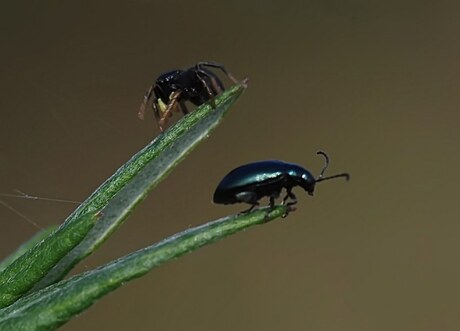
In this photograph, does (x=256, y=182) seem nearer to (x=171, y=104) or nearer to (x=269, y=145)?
(x=171, y=104)

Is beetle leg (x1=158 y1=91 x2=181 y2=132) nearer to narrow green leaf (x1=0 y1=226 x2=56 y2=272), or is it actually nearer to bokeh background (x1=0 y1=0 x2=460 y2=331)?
narrow green leaf (x1=0 y1=226 x2=56 y2=272)

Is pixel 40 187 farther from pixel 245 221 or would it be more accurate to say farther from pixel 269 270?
pixel 245 221

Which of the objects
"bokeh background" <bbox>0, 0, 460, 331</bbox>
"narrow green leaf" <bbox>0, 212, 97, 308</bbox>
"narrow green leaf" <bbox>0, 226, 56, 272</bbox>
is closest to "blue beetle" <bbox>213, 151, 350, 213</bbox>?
"narrow green leaf" <bbox>0, 226, 56, 272</bbox>

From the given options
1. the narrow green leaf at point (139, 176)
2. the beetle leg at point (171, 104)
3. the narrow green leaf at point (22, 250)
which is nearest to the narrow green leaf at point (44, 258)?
the narrow green leaf at point (139, 176)

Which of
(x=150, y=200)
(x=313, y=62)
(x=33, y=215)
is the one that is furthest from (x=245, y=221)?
(x=313, y=62)

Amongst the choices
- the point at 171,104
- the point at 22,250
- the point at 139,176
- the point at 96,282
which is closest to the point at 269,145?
the point at 171,104

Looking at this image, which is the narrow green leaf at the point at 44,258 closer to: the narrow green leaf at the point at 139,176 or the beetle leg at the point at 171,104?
the narrow green leaf at the point at 139,176
